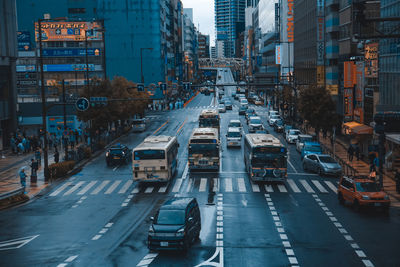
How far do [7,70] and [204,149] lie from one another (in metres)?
33.4

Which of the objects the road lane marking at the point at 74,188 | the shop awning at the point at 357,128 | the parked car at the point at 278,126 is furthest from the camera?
the parked car at the point at 278,126

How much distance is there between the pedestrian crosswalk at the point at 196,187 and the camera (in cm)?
3644

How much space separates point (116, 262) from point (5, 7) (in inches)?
1872

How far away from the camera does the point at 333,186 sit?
38219 millimetres

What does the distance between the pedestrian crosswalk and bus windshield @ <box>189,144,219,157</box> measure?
2540 mm

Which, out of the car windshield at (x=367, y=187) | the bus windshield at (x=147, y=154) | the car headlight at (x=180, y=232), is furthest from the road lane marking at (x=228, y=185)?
the car headlight at (x=180, y=232)

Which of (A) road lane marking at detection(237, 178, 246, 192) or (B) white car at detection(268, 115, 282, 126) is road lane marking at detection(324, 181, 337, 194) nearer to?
(A) road lane marking at detection(237, 178, 246, 192)

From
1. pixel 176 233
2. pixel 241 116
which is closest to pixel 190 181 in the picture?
pixel 176 233

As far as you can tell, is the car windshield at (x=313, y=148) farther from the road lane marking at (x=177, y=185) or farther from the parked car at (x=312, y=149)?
the road lane marking at (x=177, y=185)

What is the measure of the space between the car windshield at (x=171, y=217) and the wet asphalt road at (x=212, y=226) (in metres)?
1.25

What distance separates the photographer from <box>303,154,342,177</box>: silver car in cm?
4175

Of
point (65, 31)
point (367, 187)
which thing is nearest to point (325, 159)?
point (367, 187)

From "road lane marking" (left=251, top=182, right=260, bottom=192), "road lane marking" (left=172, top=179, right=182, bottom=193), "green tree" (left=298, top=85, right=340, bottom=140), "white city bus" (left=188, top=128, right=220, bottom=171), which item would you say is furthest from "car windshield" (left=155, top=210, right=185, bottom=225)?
"green tree" (left=298, top=85, right=340, bottom=140)

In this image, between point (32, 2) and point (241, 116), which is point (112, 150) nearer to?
point (241, 116)
